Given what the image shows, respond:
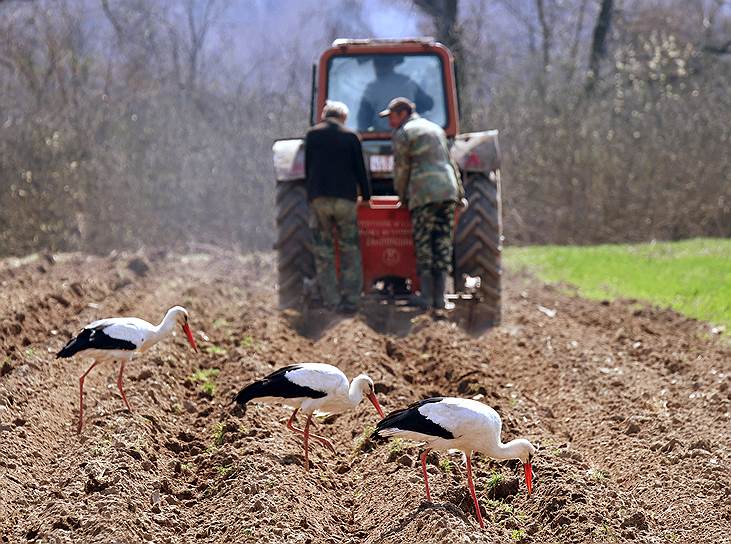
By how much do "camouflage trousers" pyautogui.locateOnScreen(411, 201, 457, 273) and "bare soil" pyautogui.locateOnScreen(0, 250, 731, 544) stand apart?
0.67 metres

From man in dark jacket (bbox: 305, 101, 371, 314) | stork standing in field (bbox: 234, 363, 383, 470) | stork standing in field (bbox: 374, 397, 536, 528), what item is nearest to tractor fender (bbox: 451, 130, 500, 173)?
man in dark jacket (bbox: 305, 101, 371, 314)

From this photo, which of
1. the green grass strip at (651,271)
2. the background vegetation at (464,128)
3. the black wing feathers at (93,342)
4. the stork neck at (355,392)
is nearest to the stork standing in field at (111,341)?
the black wing feathers at (93,342)

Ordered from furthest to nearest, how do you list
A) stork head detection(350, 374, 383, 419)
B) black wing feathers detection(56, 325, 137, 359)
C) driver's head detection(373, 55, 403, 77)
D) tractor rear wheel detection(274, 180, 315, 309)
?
driver's head detection(373, 55, 403, 77) < tractor rear wheel detection(274, 180, 315, 309) < black wing feathers detection(56, 325, 137, 359) < stork head detection(350, 374, 383, 419)

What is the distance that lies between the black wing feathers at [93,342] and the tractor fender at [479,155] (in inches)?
196

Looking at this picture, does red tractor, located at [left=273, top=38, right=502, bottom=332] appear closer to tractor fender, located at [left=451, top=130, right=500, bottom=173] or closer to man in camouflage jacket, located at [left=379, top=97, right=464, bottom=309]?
tractor fender, located at [left=451, top=130, right=500, bottom=173]

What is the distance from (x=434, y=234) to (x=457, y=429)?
17.1 feet

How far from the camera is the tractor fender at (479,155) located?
10.8 meters

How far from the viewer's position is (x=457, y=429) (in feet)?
17.2

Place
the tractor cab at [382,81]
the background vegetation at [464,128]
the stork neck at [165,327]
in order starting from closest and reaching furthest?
the stork neck at [165,327], the tractor cab at [382,81], the background vegetation at [464,128]

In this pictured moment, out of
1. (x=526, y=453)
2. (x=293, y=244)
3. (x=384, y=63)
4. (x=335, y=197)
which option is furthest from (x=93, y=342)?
(x=384, y=63)

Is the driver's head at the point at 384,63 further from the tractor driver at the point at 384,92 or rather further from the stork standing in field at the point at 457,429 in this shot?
A: the stork standing in field at the point at 457,429

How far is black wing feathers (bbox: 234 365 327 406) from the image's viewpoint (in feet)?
20.0

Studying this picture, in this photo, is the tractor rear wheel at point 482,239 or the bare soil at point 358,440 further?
the tractor rear wheel at point 482,239

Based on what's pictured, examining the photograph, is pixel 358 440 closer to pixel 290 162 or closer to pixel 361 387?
pixel 361 387
